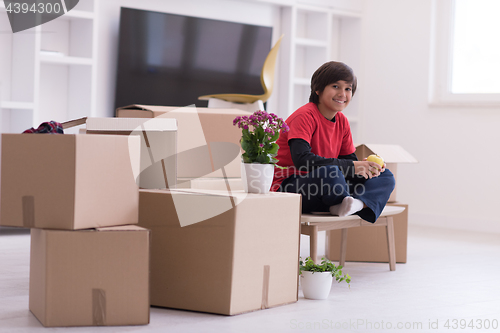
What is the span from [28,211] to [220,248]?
1.96ft

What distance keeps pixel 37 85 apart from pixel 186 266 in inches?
90.2

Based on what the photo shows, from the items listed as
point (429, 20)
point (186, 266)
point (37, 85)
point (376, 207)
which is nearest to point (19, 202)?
point (186, 266)

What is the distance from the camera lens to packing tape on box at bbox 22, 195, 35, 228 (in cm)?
179

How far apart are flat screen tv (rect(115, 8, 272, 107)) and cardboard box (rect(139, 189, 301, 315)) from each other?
2383mm

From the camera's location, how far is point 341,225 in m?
2.55

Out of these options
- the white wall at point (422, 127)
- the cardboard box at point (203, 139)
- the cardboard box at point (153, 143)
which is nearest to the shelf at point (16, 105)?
the cardboard box at point (203, 139)

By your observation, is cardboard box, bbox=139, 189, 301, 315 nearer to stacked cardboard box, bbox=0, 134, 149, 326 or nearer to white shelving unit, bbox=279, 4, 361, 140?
stacked cardboard box, bbox=0, 134, 149, 326

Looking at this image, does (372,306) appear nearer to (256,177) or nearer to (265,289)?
(265,289)

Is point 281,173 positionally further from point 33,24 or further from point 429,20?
point 429,20

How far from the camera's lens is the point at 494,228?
177 inches

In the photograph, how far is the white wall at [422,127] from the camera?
462 centimetres

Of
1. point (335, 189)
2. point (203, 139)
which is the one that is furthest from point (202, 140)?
point (335, 189)

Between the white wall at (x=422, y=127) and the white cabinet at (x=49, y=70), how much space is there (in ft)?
8.33

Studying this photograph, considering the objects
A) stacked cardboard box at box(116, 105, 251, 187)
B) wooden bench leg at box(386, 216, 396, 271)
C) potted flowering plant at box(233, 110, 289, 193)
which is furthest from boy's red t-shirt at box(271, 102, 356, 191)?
wooden bench leg at box(386, 216, 396, 271)
